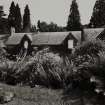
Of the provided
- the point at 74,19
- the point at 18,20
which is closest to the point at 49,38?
the point at 74,19

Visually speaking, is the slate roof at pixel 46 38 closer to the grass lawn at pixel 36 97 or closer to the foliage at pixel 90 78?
the foliage at pixel 90 78

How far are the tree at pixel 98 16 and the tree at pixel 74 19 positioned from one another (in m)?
5.00

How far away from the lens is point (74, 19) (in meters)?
65.4

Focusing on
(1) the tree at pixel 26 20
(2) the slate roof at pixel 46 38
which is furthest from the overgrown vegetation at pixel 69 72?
(1) the tree at pixel 26 20

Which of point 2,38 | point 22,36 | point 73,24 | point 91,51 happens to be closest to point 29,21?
point 73,24

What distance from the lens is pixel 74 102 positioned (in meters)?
7.20

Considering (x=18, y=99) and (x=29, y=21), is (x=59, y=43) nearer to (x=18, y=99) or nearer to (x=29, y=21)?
(x=29, y=21)

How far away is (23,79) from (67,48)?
112ft

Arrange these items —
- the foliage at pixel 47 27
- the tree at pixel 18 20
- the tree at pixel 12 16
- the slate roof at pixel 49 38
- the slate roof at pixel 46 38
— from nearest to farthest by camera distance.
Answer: the slate roof at pixel 49 38, the slate roof at pixel 46 38, the tree at pixel 18 20, the tree at pixel 12 16, the foliage at pixel 47 27

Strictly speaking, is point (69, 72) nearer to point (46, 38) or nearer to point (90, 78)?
point (90, 78)

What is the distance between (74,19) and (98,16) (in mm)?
7481

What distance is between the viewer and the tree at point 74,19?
65.0 metres

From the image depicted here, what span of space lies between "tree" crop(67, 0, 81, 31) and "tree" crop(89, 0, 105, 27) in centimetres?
500

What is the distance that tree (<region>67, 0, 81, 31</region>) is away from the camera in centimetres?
6500
